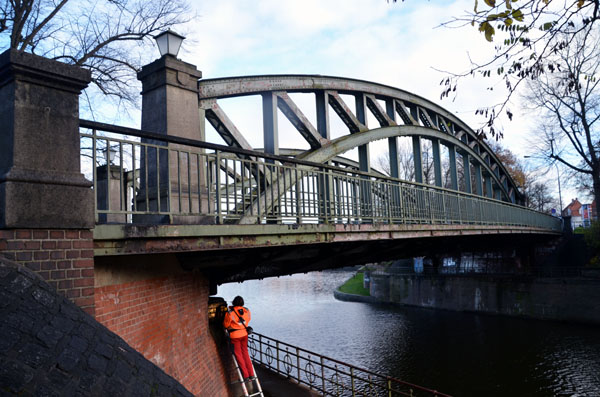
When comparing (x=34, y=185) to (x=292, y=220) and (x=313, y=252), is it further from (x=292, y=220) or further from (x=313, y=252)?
(x=313, y=252)

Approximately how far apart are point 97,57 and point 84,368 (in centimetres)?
1231

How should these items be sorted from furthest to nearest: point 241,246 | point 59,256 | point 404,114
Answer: point 404,114 → point 241,246 → point 59,256

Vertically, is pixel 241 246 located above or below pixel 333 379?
above

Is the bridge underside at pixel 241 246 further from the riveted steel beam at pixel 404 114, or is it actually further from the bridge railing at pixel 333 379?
the riveted steel beam at pixel 404 114

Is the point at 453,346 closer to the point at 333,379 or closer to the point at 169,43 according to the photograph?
the point at 333,379

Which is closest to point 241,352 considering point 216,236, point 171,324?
point 171,324

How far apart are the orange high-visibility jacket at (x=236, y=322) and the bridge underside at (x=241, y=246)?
0.66 meters

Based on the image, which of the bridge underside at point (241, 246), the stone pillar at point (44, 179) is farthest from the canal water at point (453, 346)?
the stone pillar at point (44, 179)

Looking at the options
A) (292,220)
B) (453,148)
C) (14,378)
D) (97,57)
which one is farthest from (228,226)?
(453,148)

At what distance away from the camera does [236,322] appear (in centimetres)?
722

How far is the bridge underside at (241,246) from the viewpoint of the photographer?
4129 millimetres

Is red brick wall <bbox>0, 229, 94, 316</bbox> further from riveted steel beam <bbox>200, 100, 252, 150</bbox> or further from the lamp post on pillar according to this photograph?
riveted steel beam <bbox>200, 100, 252, 150</bbox>

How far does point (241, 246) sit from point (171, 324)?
1487 millimetres

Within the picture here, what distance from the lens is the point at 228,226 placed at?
16.7 feet
